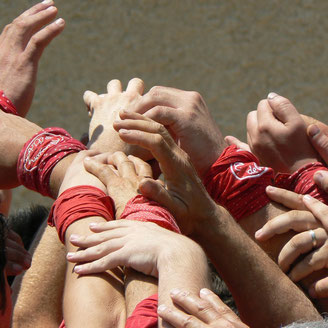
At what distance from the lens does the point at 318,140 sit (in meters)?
1.33

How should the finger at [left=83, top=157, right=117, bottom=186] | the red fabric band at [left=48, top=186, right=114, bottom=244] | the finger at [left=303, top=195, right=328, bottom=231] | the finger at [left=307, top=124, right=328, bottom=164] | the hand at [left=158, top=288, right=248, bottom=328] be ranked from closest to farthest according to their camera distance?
the hand at [left=158, top=288, right=248, bottom=328] → the red fabric band at [left=48, top=186, right=114, bottom=244] → the finger at [left=83, top=157, right=117, bottom=186] → the finger at [left=303, top=195, right=328, bottom=231] → the finger at [left=307, top=124, right=328, bottom=164]

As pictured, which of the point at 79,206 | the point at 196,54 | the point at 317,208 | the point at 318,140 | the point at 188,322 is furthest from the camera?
the point at 196,54

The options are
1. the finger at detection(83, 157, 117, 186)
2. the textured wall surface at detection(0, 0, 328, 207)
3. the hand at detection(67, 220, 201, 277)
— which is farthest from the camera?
the textured wall surface at detection(0, 0, 328, 207)

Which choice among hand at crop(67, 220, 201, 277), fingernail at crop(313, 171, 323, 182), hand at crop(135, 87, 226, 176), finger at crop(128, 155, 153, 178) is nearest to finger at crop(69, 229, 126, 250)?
hand at crop(67, 220, 201, 277)

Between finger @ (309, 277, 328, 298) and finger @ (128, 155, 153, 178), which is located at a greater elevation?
finger @ (128, 155, 153, 178)

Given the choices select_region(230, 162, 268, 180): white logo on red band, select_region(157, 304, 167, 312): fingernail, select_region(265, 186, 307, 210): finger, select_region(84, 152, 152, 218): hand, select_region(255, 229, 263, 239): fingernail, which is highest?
select_region(157, 304, 167, 312): fingernail

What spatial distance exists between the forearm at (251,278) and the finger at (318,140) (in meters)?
0.28

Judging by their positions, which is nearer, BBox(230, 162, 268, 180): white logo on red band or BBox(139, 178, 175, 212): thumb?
BBox(139, 178, 175, 212): thumb

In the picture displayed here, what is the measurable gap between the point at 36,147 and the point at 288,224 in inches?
17.5

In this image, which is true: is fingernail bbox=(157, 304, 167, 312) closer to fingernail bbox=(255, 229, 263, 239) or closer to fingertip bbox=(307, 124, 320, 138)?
fingernail bbox=(255, 229, 263, 239)

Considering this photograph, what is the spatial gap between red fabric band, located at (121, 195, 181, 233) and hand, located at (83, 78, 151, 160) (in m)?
0.27

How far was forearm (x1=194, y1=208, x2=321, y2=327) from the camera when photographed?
110cm

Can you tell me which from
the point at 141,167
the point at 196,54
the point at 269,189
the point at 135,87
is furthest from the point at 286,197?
the point at 196,54

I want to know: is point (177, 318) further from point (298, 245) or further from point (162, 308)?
Answer: point (298, 245)
